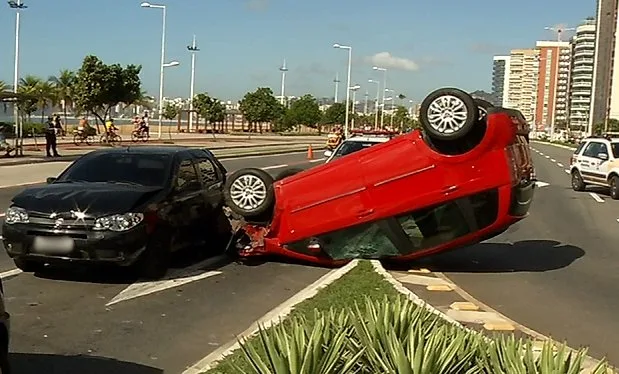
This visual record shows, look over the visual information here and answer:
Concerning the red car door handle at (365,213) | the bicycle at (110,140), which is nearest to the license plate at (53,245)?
the red car door handle at (365,213)

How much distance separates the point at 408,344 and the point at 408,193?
6189mm

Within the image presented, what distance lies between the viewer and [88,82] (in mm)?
45750

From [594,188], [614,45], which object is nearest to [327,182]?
[594,188]

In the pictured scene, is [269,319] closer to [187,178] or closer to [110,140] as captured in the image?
[187,178]

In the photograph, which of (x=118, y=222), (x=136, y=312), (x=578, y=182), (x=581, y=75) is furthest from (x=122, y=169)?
(x=581, y=75)

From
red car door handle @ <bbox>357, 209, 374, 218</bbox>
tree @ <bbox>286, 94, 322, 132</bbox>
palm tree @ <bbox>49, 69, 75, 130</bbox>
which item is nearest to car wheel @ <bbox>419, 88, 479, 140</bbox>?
red car door handle @ <bbox>357, 209, 374, 218</bbox>

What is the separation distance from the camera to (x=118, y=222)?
9453 millimetres

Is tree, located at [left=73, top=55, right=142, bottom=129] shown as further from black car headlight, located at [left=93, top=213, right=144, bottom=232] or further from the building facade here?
the building facade

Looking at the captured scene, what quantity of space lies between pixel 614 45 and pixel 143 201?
128m

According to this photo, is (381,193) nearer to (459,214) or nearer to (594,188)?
(459,214)

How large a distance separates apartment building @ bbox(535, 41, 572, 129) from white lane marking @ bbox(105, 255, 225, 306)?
523 ft

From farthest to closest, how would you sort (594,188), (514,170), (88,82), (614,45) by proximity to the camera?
(614,45) < (88,82) < (594,188) < (514,170)

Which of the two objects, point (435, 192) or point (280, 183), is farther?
point (280, 183)

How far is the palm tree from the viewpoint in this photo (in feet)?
209
